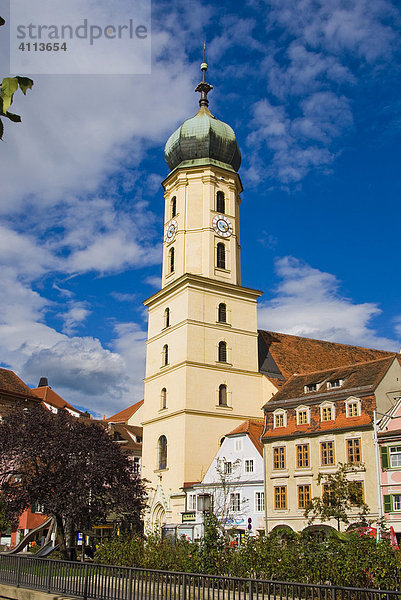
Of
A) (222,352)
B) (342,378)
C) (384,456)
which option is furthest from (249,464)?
(222,352)

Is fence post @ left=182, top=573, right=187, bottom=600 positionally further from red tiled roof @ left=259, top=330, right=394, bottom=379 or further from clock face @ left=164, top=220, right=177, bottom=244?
clock face @ left=164, top=220, right=177, bottom=244

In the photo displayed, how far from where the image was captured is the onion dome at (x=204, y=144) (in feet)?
176

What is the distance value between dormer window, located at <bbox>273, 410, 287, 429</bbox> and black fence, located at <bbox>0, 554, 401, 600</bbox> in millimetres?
23553

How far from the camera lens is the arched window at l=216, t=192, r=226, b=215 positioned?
52875 mm

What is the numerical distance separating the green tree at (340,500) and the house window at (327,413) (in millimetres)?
3416

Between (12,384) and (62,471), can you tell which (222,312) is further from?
(12,384)

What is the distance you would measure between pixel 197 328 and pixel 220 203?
11.5m

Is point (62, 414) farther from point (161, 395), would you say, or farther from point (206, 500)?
point (161, 395)

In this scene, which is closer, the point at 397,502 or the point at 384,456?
the point at 397,502

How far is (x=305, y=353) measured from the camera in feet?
183

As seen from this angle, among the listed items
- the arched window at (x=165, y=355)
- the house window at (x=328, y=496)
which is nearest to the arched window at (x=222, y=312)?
the arched window at (x=165, y=355)

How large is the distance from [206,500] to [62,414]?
9455 millimetres

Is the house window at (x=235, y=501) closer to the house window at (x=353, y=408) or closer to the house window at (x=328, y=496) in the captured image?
the house window at (x=328, y=496)

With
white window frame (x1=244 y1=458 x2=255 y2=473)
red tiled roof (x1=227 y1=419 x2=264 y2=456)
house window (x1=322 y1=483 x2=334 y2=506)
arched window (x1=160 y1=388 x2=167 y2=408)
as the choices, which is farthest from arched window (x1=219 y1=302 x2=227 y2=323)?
house window (x1=322 y1=483 x2=334 y2=506)
